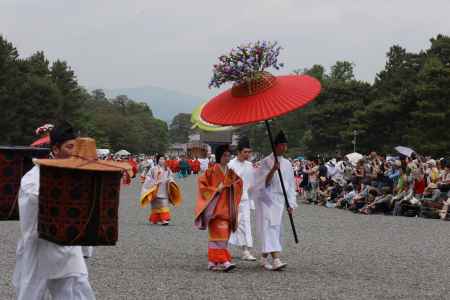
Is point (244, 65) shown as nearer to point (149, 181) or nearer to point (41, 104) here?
point (149, 181)

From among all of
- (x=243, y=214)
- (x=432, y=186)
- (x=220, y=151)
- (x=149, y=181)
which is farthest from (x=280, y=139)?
(x=432, y=186)

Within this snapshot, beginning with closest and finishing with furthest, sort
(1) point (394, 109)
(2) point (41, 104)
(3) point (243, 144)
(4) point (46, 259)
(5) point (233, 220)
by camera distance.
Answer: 1. (4) point (46, 259)
2. (5) point (233, 220)
3. (3) point (243, 144)
4. (1) point (394, 109)
5. (2) point (41, 104)

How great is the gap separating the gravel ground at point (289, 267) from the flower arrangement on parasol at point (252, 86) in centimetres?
192

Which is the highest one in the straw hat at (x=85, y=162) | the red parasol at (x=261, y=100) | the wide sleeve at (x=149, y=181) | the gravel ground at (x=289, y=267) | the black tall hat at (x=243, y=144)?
the red parasol at (x=261, y=100)

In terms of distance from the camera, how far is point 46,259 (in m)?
4.77

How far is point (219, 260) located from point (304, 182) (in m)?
19.6

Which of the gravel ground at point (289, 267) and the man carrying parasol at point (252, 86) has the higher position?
the man carrying parasol at point (252, 86)

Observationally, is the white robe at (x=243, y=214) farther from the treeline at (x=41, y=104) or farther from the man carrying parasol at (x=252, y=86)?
the treeline at (x=41, y=104)

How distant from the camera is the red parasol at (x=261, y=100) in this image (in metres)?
7.99

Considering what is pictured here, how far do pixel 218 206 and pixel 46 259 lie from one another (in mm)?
5379

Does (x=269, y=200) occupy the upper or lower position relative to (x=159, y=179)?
upper

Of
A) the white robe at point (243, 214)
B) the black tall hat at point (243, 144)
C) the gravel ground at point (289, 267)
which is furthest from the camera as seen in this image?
the black tall hat at point (243, 144)

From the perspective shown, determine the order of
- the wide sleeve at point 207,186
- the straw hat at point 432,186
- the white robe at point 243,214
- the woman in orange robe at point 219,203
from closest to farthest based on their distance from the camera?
1. the woman in orange robe at point 219,203
2. the wide sleeve at point 207,186
3. the white robe at point 243,214
4. the straw hat at point 432,186

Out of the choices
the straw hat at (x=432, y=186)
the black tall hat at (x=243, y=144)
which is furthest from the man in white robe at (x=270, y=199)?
the straw hat at (x=432, y=186)
